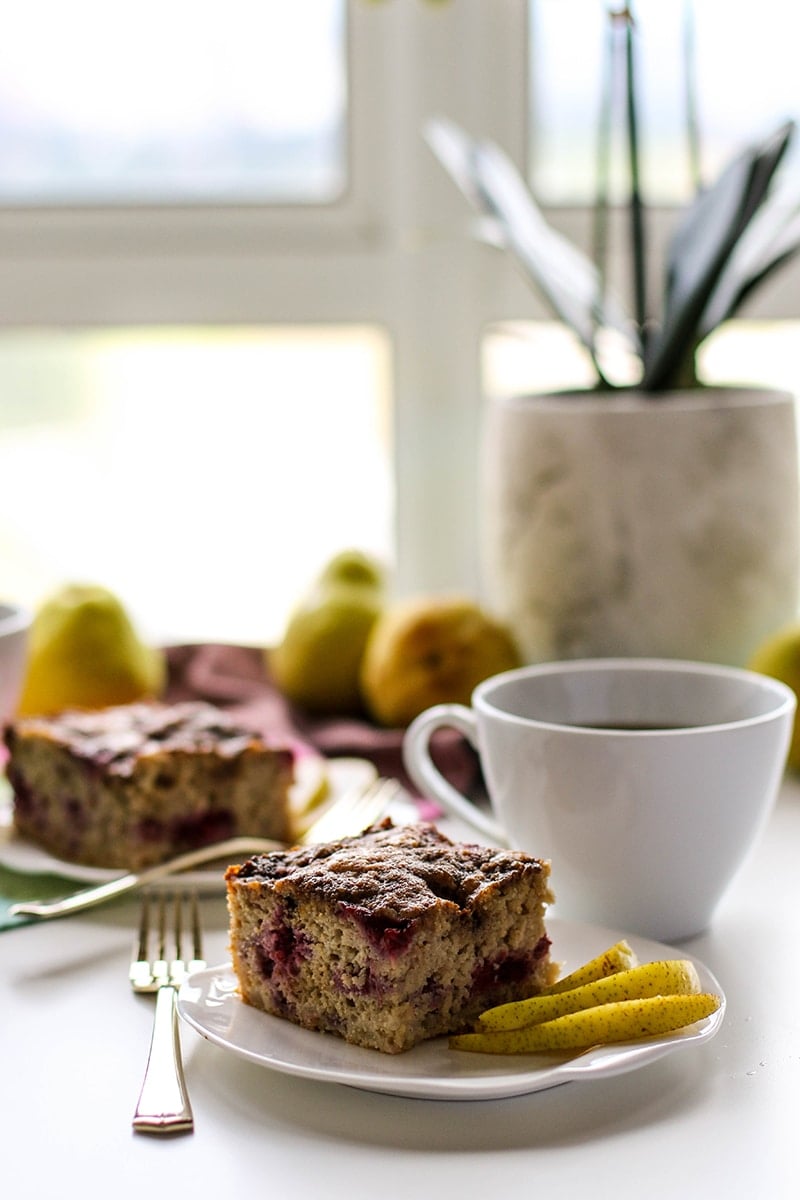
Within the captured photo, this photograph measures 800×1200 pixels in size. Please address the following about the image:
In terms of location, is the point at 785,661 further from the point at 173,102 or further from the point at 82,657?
the point at 173,102

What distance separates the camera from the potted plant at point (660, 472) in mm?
960

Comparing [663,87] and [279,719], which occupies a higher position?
[663,87]

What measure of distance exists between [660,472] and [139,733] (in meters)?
0.38

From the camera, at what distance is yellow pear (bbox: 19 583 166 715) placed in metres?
1.08

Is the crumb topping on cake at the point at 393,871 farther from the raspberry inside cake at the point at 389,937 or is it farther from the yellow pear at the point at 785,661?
the yellow pear at the point at 785,661

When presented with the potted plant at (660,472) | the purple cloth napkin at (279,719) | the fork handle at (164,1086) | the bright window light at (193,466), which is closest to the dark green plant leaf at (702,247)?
the potted plant at (660,472)

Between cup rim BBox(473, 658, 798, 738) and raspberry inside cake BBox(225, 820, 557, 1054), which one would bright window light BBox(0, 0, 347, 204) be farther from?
raspberry inside cake BBox(225, 820, 557, 1054)

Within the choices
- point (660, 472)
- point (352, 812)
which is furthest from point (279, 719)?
point (660, 472)

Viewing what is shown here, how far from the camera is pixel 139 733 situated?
2.81 ft

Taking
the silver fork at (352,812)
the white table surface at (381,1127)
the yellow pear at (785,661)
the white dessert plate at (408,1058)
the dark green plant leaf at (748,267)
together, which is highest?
the dark green plant leaf at (748,267)

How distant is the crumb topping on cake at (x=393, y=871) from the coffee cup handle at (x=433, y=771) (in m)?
0.14

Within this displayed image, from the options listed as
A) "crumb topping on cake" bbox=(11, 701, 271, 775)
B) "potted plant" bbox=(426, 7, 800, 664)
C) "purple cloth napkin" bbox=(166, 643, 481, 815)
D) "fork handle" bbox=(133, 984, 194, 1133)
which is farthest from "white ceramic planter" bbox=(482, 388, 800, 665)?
"fork handle" bbox=(133, 984, 194, 1133)

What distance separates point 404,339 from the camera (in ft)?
4.43

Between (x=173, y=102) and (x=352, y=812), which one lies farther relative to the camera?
(x=173, y=102)
